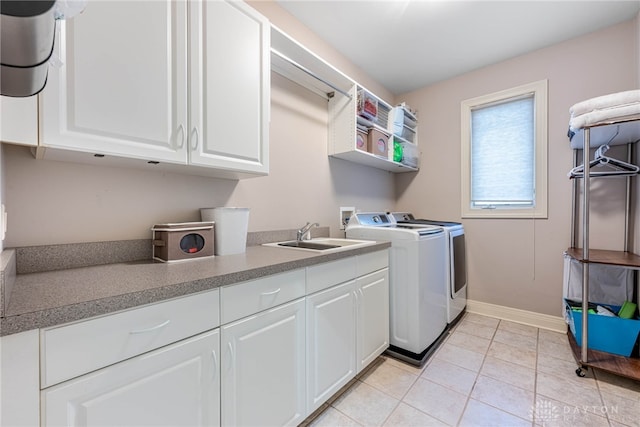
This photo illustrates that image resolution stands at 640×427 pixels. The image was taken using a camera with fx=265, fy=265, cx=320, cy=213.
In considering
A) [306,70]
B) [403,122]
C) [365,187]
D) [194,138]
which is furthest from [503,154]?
[194,138]

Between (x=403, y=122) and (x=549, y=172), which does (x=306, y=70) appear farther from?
(x=549, y=172)

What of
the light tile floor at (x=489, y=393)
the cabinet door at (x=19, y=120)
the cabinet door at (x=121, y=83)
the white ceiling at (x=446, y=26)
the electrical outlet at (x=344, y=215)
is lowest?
the light tile floor at (x=489, y=393)

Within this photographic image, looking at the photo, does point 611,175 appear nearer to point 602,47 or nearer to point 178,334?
point 602,47

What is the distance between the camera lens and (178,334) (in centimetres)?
87

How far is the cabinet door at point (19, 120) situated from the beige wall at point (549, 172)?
313 centimetres

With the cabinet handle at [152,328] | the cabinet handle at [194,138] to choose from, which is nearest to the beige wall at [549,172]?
the cabinet handle at [194,138]

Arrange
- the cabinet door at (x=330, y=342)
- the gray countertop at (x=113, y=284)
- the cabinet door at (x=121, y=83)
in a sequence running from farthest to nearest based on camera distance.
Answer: the cabinet door at (x=330, y=342) → the cabinet door at (x=121, y=83) → the gray countertop at (x=113, y=284)

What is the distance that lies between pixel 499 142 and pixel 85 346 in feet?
10.9

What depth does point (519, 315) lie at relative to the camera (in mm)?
2559

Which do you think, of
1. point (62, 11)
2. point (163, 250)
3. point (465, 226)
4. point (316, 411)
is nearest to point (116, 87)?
point (62, 11)

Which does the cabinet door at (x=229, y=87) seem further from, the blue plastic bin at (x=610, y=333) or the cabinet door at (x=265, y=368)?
the blue plastic bin at (x=610, y=333)

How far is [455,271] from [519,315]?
2.71ft

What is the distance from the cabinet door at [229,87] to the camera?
122 cm

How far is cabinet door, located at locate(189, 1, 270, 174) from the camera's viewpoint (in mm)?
1218
